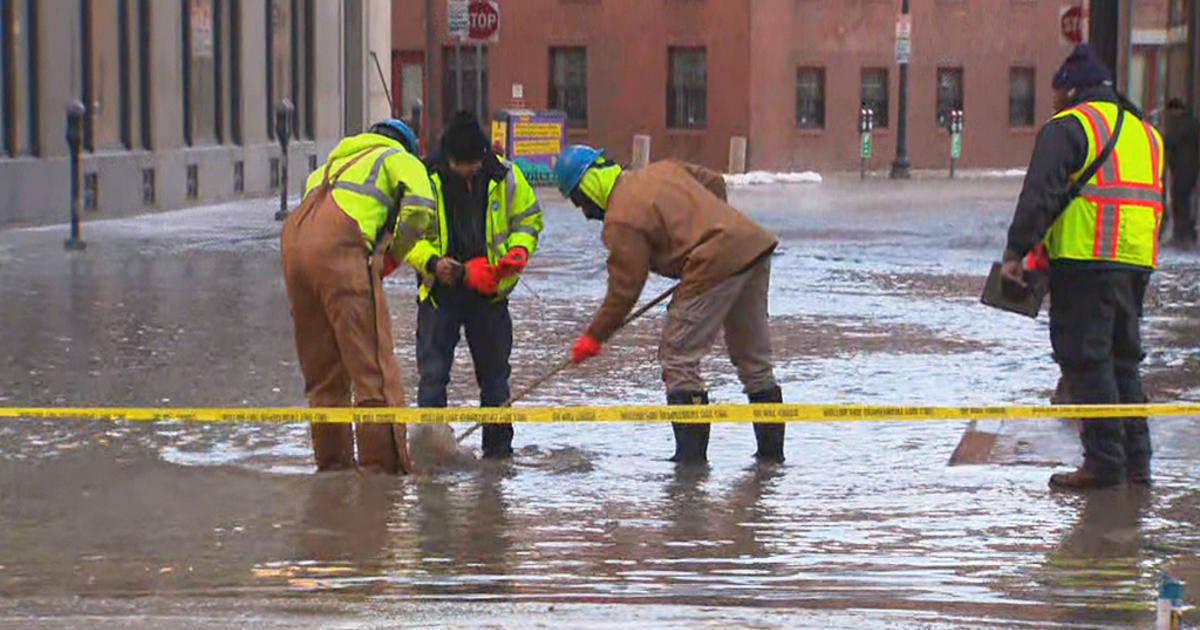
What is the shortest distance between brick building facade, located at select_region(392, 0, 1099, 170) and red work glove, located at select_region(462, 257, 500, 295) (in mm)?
39367

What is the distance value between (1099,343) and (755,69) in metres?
41.1

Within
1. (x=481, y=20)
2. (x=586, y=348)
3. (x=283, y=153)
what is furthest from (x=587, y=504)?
(x=283, y=153)

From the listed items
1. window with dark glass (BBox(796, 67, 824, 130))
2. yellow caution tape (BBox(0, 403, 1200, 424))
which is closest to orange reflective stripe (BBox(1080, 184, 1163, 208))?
yellow caution tape (BBox(0, 403, 1200, 424))

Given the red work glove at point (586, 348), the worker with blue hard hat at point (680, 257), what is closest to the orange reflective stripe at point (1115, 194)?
the worker with blue hard hat at point (680, 257)

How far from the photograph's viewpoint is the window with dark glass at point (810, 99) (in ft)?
168

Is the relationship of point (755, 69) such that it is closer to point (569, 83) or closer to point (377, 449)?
point (569, 83)

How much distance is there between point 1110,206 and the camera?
903 centimetres

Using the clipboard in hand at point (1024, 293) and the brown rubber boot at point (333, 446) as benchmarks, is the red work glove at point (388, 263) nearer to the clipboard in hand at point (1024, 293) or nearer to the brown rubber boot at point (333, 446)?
the brown rubber boot at point (333, 446)

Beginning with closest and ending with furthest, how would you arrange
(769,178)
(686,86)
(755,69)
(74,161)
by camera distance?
(74,161), (769,178), (755,69), (686,86)

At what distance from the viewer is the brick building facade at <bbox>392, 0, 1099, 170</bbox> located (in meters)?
50.2

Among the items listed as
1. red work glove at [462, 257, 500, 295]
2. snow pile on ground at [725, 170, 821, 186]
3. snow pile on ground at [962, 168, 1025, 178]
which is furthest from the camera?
snow pile on ground at [962, 168, 1025, 178]

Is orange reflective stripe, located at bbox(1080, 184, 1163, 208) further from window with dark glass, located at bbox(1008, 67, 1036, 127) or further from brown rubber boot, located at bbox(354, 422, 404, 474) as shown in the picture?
window with dark glass, located at bbox(1008, 67, 1036, 127)

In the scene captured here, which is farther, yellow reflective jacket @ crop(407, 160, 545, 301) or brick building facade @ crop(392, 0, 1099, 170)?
brick building facade @ crop(392, 0, 1099, 170)

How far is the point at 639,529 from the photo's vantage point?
857cm
